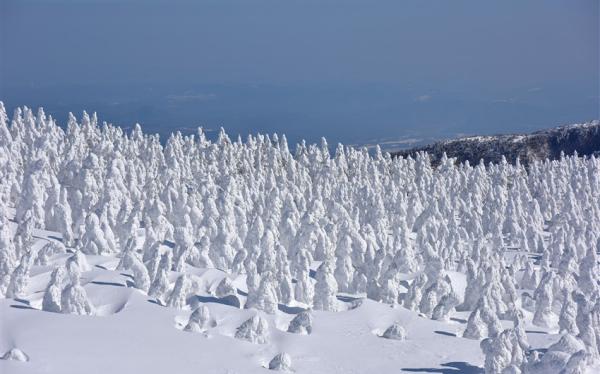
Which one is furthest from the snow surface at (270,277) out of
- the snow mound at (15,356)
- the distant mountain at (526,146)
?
the distant mountain at (526,146)

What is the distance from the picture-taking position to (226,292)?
32000 mm

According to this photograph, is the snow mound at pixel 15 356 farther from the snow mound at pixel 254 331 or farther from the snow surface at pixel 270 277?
the snow mound at pixel 254 331

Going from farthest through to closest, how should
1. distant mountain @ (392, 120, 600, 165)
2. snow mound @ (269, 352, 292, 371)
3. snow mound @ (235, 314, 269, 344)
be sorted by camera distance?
distant mountain @ (392, 120, 600, 165), snow mound @ (235, 314, 269, 344), snow mound @ (269, 352, 292, 371)

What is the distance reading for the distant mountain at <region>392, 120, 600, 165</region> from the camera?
106m

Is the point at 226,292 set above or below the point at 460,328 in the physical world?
above

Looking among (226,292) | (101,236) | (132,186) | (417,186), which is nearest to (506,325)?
(226,292)

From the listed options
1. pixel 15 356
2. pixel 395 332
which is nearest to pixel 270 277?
pixel 395 332

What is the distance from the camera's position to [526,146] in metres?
108

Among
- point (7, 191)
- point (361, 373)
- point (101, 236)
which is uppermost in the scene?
point (7, 191)

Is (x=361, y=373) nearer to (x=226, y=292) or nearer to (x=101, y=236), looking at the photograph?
(x=226, y=292)

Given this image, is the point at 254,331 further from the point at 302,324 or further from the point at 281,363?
the point at 281,363

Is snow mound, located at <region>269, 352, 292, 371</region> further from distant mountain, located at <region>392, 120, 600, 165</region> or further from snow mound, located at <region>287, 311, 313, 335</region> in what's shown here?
distant mountain, located at <region>392, 120, 600, 165</region>

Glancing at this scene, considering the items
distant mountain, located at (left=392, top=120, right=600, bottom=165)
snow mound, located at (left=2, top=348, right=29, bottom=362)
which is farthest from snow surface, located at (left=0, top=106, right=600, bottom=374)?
distant mountain, located at (left=392, top=120, right=600, bottom=165)

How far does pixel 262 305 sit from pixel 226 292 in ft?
7.40
